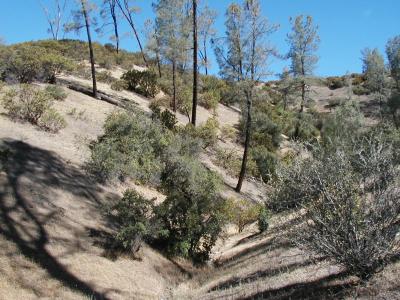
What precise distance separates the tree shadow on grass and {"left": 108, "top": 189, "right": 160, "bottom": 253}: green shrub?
169 cm

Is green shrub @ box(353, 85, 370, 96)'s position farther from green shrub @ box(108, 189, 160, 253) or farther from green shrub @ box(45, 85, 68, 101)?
green shrub @ box(108, 189, 160, 253)

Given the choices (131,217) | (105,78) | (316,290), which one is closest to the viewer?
(316,290)

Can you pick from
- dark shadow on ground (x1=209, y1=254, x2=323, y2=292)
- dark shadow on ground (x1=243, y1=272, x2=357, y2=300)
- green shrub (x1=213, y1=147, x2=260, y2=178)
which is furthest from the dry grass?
green shrub (x1=213, y1=147, x2=260, y2=178)

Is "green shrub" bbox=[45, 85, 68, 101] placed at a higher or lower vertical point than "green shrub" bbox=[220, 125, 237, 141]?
higher

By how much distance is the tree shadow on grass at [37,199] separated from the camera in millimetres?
10617

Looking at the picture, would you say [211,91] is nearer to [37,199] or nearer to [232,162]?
[232,162]

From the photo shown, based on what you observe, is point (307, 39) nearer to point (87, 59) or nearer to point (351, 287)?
point (87, 59)

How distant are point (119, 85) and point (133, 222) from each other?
22.1m

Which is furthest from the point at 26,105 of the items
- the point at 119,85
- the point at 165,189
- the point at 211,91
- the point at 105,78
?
the point at 211,91

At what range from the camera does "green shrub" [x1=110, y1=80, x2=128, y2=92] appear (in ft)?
109

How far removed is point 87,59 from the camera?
41.4m

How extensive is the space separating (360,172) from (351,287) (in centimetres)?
200

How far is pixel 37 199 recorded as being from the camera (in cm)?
1302

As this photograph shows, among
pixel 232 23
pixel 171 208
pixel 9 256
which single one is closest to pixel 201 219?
pixel 171 208
